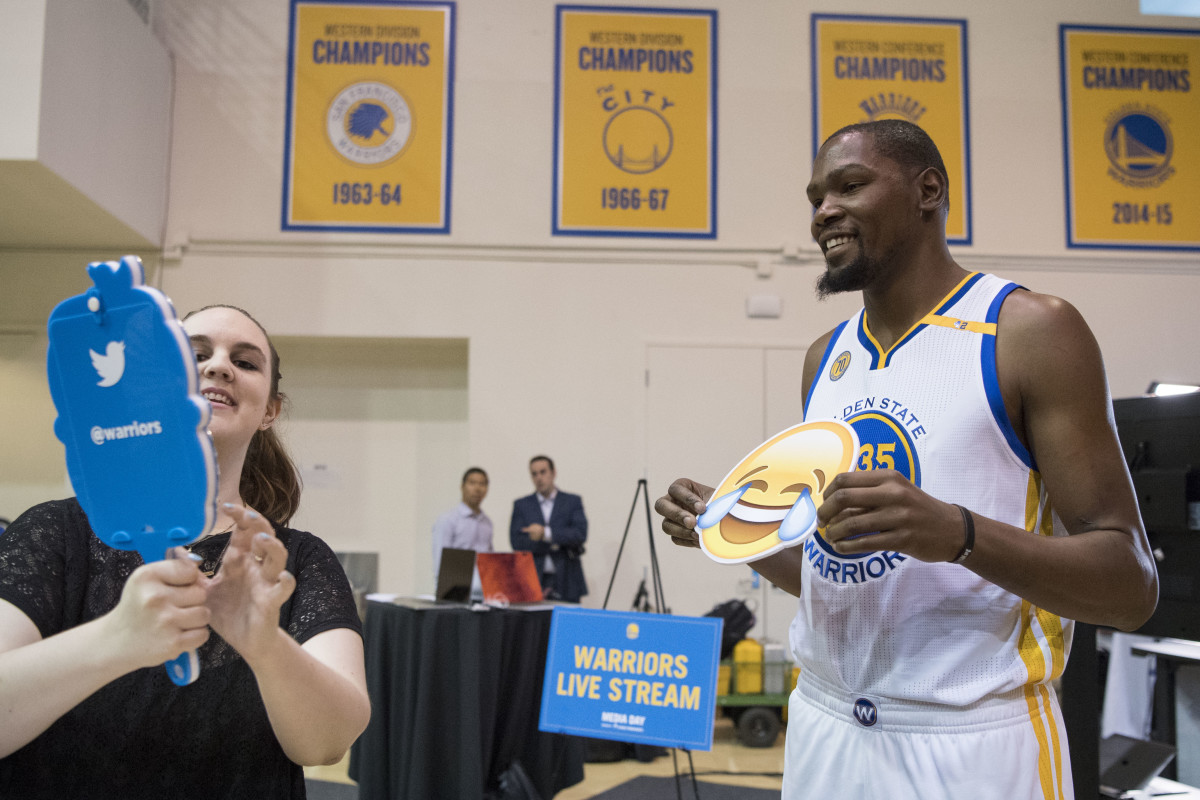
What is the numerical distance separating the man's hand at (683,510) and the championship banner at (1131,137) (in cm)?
744

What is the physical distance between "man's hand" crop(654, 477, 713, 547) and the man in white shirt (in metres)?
5.45

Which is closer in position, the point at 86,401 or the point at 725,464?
the point at 86,401

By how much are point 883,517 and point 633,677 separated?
7.01 ft

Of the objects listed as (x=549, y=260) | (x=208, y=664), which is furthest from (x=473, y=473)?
(x=208, y=664)

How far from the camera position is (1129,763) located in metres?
3.36

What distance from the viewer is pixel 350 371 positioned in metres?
7.53

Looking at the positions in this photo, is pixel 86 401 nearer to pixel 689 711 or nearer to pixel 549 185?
pixel 689 711

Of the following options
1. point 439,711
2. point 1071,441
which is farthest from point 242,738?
point 439,711

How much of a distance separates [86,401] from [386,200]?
6.66 m

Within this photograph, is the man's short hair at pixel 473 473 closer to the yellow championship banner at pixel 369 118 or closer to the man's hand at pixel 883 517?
the yellow championship banner at pixel 369 118

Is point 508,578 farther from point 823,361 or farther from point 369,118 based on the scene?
point 369,118

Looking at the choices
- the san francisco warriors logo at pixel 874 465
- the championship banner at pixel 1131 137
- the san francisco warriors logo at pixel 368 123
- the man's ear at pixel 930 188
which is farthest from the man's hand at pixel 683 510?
the championship banner at pixel 1131 137

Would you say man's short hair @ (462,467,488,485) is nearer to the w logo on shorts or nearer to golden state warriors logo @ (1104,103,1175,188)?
the w logo on shorts

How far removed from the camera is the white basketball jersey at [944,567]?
1185 mm
